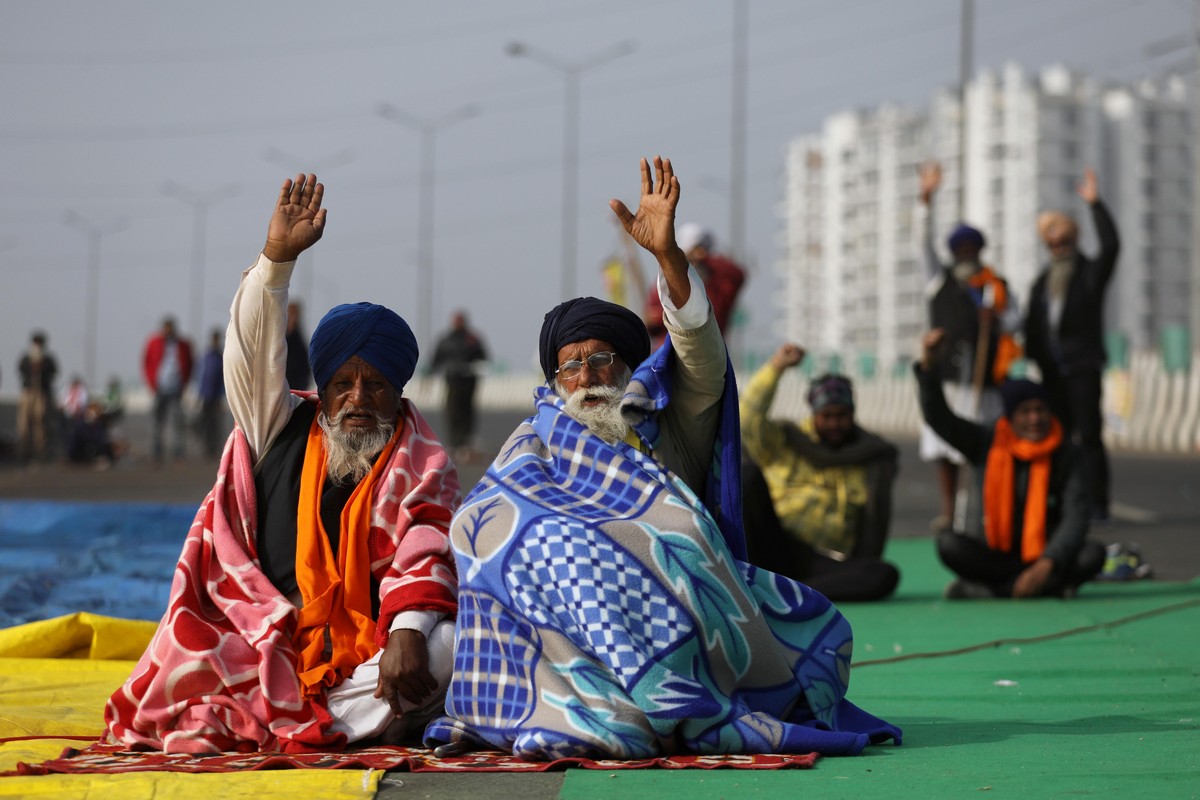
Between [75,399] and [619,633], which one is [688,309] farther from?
[75,399]

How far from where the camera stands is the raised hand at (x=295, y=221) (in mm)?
4844

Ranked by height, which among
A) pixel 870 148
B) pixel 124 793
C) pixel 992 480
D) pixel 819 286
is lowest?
pixel 124 793

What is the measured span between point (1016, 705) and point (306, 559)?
2.19 m

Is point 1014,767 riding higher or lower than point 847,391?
lower

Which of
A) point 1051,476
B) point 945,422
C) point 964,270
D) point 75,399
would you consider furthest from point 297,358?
point 75,399

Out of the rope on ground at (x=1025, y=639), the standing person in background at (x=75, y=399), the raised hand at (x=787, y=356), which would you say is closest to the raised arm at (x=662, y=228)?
the rope on ground at (x=1025, y=639)

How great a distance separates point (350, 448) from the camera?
4.89 m

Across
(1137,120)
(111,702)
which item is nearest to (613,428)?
(111,702)

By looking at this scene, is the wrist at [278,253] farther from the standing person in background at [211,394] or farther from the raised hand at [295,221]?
the standing person in background at [211,394]

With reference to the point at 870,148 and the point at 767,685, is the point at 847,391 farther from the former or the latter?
the point at 870,148

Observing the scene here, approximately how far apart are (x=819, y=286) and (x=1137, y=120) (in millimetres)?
33995

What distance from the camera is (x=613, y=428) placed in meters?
4.75

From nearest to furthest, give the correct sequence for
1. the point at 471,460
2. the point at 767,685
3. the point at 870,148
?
the point at 767,685, the point at 471,460, the point at 870,148

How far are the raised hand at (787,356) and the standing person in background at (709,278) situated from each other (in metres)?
1.99
